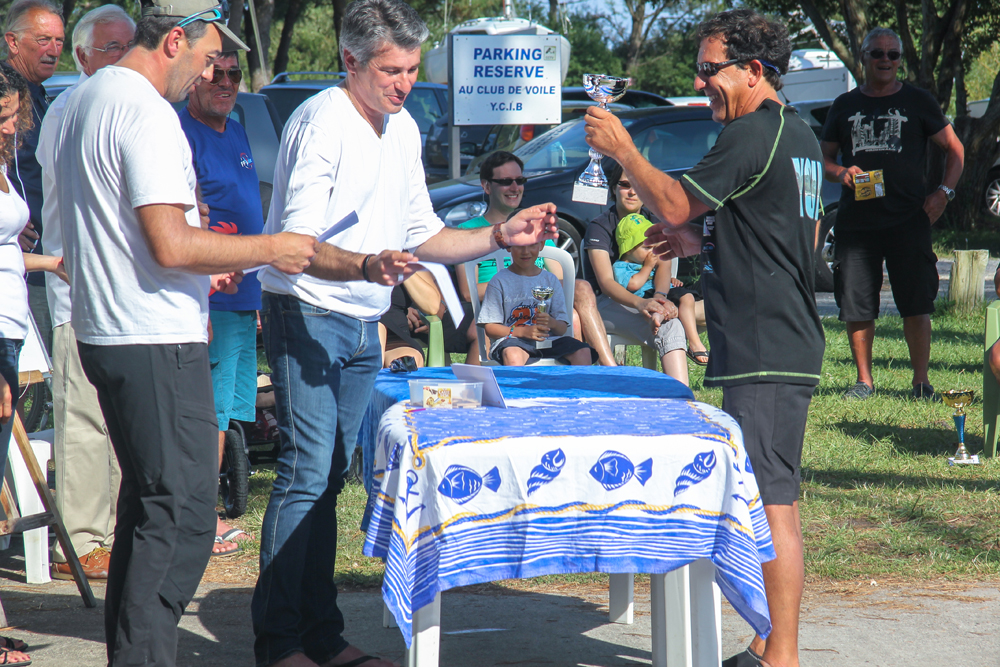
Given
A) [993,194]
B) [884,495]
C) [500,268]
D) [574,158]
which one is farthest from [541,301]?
[993,194]

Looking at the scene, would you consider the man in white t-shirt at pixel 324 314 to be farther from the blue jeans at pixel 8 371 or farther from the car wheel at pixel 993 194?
the car wheel at pixel 993 194

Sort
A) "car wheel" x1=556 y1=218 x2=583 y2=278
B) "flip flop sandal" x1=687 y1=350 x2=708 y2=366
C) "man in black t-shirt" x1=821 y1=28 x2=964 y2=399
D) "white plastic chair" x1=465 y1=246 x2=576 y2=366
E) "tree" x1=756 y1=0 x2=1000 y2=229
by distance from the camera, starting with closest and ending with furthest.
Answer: "white plastic chair" x1=465 y1=246 x2=576 y2=366 < "man in black t-shirt" x1=821 y1=28 x2=964 y2=399 < "flip flop sandal" x1=687 y1=350 x2=708 y2=366 < "car wheel" x1=556 y1=218 x2=583 y2=278 < "tree" x1=756 y1=0 x2=1000 y2=229

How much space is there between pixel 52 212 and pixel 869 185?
4888 mm

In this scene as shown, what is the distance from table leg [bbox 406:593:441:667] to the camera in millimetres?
2504

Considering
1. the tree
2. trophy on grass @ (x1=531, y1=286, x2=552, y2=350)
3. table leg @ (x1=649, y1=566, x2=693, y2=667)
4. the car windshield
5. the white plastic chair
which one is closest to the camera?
table leg @ (x1=649, y1=566, x2=693, y2=667)

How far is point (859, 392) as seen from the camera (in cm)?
673

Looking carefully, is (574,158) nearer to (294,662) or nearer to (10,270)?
(10,270)

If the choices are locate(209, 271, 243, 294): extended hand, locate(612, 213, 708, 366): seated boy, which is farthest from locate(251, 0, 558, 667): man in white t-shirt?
locate(612, 213, 708, 366): seated boy

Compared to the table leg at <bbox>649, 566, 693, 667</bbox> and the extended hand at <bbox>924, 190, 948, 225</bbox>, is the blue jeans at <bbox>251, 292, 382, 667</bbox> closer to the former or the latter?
the table leg at <bbox>649, 566, 693, 667</bbox>

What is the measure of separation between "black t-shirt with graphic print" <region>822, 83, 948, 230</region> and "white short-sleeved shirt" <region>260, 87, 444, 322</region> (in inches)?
169

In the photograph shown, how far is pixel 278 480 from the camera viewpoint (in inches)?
121

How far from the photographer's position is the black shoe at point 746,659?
9.78ft

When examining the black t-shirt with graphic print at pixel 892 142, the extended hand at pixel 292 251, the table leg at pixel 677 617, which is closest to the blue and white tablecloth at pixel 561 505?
the table leg at pixel 677 617

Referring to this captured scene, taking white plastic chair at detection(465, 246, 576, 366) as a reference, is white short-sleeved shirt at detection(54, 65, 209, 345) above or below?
above
